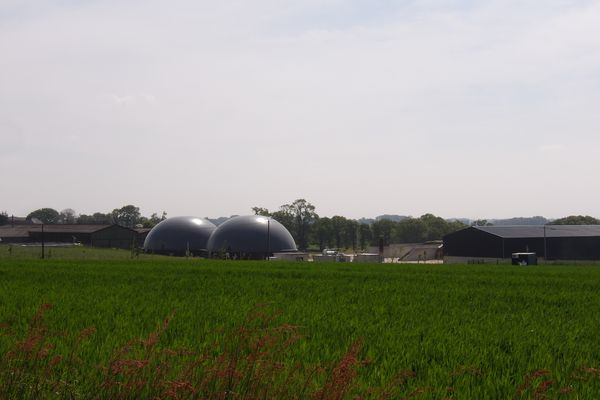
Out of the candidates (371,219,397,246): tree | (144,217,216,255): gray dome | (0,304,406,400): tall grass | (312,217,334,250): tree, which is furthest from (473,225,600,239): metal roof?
(0,304,406,400): tall grass

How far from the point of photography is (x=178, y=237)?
329 ft

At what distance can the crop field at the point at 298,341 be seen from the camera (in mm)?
7984

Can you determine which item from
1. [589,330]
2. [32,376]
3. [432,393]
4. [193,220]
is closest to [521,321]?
[589,330]

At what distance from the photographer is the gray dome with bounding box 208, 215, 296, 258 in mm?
90562

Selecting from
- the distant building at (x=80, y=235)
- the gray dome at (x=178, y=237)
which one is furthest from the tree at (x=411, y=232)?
the gray dome at (x=178, y=237)

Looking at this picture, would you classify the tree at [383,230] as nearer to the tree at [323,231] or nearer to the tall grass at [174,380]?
the tree at [323,231]

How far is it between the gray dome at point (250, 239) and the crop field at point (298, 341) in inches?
2461

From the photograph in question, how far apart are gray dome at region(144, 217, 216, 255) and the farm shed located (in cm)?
3895

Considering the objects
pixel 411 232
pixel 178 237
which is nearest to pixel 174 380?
pixel 178 237

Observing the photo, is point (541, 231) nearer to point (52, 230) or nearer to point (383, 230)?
point (383, 230)

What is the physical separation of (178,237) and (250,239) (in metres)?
14.4

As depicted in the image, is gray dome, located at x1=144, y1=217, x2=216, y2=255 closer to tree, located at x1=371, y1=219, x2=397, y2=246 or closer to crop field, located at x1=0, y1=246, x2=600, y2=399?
tree, located at x1=371, y1=219, x2=397, y2=246

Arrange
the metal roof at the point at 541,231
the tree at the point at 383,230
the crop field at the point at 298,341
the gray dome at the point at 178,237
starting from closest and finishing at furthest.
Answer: the crop field at the point at 298,341 → the metal roof at the point at 541,231 → the gray dome at the point at 178,237 → the tree at the point at 383,230

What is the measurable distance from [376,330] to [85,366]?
20.7 ft
